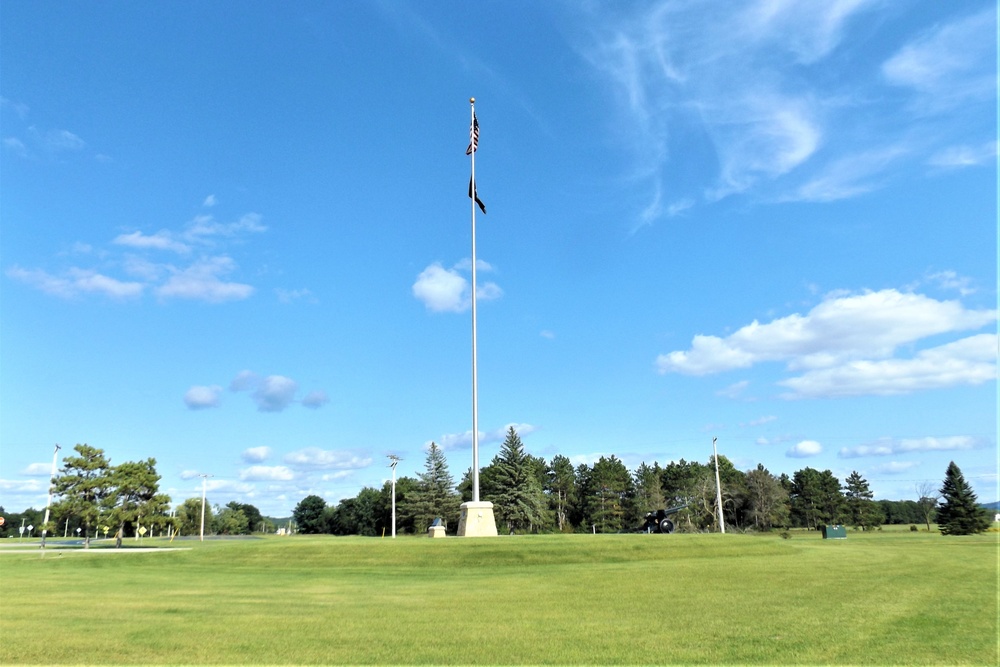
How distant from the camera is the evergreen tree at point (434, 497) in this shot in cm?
7856

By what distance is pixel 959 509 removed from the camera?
61.8 metres

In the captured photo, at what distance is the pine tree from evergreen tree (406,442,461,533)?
5040 cm

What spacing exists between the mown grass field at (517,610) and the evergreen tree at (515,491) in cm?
4730

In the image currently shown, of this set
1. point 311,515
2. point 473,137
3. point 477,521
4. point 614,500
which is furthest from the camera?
point 311,515

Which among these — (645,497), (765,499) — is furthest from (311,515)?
(765,499)

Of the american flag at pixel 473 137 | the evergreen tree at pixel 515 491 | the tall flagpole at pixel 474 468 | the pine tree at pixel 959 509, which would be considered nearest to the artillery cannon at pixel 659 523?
the tall flagpole at pixel 474 468

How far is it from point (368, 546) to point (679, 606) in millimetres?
16310

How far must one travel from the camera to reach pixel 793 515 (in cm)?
9681

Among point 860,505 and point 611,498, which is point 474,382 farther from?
point 860,505

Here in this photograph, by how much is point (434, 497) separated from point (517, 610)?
68729 mm

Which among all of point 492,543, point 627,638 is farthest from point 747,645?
point 492,543

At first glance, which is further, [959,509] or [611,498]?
[611,498]

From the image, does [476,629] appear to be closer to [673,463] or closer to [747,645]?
[747,645]

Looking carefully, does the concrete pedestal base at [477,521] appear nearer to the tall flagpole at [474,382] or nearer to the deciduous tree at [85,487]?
the tall flagpole at [474,382]
